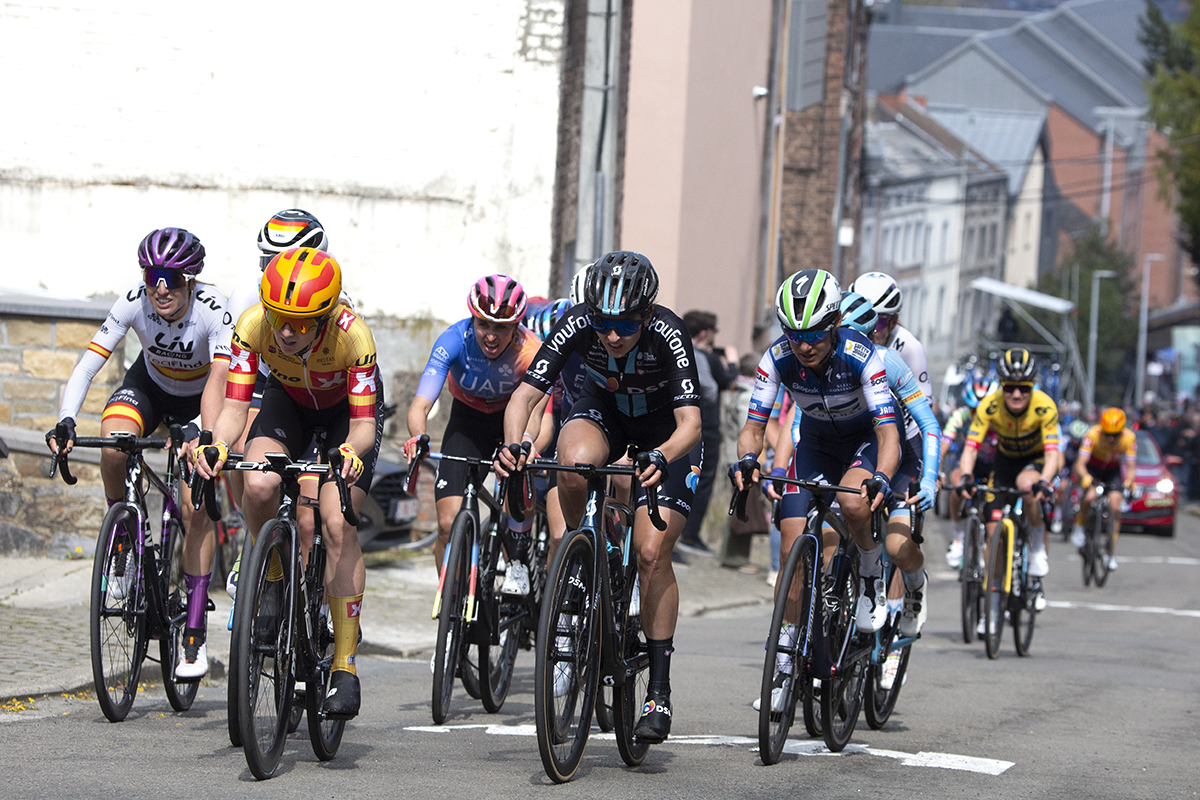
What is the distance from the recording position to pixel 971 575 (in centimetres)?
1165

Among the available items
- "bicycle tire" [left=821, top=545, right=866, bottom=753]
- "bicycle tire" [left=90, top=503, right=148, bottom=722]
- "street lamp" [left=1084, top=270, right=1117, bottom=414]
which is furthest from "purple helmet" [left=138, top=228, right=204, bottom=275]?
"street lamp" [left=1084, top=270, right=1117, bottom=414]

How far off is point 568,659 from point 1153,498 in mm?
23107

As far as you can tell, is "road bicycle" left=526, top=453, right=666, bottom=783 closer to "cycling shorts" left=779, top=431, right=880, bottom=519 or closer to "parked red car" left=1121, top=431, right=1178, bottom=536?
"cycling shorts" left=779, top=431, right=880, bottom=519

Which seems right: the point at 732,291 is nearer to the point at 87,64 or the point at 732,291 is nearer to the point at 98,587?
the point at 87,64

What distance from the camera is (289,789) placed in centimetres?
545

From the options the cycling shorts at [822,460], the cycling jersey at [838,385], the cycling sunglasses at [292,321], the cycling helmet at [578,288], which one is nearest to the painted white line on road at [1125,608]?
the cycling shorts at [822,460]

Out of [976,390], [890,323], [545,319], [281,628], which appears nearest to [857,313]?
[890,323]

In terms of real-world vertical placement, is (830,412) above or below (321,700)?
above

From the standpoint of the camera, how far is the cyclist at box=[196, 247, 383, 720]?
5871 millimetres

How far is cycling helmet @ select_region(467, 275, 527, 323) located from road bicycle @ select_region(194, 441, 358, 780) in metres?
1.82

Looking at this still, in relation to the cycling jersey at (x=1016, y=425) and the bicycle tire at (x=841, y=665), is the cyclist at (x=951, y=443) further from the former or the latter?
the bicycle tire at (x=841, y=665)

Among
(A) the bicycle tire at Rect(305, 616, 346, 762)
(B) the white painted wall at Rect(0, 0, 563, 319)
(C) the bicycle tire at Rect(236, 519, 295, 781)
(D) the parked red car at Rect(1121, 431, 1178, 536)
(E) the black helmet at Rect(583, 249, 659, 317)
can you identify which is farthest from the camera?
(D) the parked red car at Rect(1121, 431, 1178, 536)

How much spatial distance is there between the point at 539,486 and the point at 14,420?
4899 mm

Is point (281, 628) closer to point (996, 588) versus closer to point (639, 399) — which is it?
point (639, 399)
